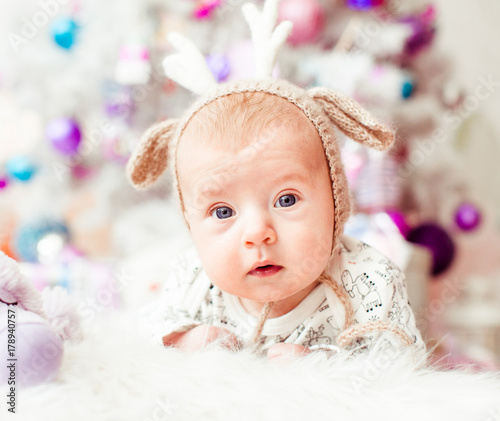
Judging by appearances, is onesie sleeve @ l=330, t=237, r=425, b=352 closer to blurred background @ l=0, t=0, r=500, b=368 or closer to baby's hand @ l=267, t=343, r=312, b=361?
baby's hand @ l=267, t=343, r=312, b=361

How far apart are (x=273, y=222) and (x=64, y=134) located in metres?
1.28

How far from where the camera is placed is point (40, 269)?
4.99ft

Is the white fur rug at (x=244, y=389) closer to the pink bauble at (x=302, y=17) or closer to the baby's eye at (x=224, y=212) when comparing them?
the baby's eye at (x=224, y=212)

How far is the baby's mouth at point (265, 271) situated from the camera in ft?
2.50

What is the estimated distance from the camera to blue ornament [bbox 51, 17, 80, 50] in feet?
5.82

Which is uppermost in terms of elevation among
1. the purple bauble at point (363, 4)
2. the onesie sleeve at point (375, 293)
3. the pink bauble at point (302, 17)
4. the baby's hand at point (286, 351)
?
the purple bauble at point (363, 4)

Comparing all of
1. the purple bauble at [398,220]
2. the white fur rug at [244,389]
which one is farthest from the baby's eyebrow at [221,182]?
the purple bauble at [398,220]

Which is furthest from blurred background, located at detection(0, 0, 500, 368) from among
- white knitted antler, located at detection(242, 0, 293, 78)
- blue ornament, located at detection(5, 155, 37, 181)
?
white knitted antler, located at detection(242, 0, 293, 78)

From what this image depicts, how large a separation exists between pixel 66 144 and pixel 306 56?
34.5 inches

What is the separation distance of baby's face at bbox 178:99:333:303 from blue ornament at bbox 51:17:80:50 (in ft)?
4.00

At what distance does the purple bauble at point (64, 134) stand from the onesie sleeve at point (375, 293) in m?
1.23

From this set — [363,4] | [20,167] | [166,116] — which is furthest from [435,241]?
→ [20,167]

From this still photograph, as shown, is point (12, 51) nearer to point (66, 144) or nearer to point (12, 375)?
point (66, 144)

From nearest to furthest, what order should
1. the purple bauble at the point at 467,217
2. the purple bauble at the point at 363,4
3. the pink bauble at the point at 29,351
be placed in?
the pink bauble at the point at 29,351
the purple bauble at the point at 363,4
the purple bauble at the point at 467,217
